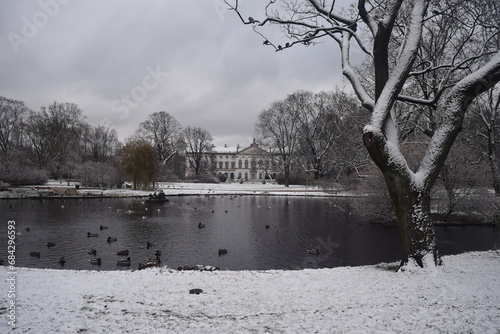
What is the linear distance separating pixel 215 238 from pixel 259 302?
8797mm

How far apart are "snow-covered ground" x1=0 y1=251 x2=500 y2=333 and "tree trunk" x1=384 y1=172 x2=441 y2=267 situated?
1.19ft

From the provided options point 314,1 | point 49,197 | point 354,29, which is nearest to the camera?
point 314,1

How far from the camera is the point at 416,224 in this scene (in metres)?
6.66

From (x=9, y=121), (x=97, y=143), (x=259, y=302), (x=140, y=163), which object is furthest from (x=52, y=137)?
(x=259, y=302)

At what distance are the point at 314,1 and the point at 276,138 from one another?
4444 centimetres

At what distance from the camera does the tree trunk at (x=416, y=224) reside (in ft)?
21.8

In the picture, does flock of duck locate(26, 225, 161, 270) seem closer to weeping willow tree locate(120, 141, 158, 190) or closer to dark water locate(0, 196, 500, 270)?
dark water locate(0, 196, 500, 270)

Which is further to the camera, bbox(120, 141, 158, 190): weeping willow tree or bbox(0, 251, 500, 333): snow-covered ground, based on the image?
bbox(120, 141, 158, 190): weeping willow tree

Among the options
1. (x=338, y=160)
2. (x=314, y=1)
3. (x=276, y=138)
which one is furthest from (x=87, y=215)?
(x=276, y=138)

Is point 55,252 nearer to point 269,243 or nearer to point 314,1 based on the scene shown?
point 269,243

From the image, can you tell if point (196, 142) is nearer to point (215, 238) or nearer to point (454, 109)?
point (215, 238)

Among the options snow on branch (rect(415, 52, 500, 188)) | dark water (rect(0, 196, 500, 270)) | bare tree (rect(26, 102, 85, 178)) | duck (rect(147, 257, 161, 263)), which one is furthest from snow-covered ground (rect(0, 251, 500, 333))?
bare tree (rect(26, 102, 85, 178))

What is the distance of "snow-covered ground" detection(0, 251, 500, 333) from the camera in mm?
3979

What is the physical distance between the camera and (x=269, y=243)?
12820 mm
